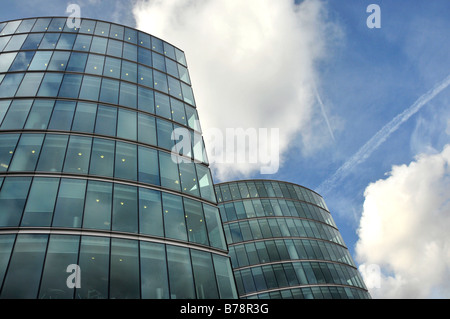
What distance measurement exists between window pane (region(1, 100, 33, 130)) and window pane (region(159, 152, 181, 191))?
7.96 m

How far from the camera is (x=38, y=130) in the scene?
627 inches

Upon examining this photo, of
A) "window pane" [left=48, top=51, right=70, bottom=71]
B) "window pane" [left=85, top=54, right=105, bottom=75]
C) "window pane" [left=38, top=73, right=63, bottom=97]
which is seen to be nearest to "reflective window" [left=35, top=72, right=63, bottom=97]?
"window pane" [left=38, top=73, right=63, bottom=97]


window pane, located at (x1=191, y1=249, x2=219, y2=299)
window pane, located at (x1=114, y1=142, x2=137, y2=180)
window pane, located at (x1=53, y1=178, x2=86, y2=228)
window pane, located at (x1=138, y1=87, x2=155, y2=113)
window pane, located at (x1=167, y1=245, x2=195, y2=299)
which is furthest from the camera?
window pane, located at (x1=138, y1=87, x2=155, y2=113)

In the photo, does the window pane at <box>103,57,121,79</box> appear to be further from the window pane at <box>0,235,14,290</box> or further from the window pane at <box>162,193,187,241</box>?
the window pane at <box>0,235,14,290</box>

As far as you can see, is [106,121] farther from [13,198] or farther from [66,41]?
[66,41]

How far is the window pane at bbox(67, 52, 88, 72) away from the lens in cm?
2019

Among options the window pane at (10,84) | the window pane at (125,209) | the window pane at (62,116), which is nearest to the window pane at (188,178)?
the window pane at (125,209)

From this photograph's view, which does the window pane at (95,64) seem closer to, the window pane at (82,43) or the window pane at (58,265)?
the window pane at (82,43)

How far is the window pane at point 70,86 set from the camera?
59.9 ft

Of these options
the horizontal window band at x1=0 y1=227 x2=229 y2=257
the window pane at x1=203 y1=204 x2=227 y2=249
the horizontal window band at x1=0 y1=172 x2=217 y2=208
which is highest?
the horizontal window band at x1=0 y1=172 x2=217 y2=208

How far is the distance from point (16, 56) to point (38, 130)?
9.22 meters

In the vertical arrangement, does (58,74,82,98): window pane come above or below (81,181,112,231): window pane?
above
